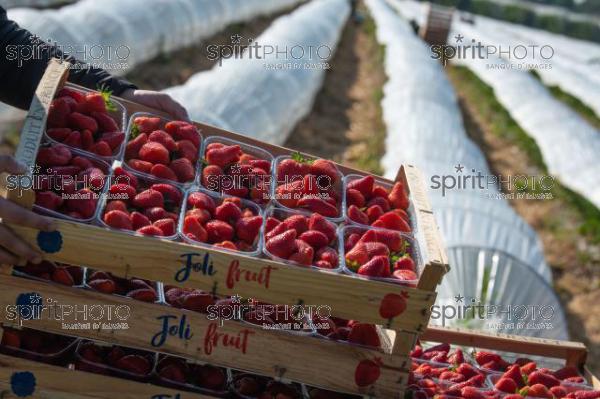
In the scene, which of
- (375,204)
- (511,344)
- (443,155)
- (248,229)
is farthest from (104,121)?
(443,155)

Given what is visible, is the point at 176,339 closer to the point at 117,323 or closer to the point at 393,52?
the point at 117,323

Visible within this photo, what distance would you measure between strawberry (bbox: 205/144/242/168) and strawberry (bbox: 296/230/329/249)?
517 millimetres

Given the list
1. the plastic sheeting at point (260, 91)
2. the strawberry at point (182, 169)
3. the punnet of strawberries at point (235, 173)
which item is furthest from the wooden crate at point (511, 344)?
the plastic sheeting at point (260, 91)

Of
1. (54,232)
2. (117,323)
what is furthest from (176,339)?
(54,232)

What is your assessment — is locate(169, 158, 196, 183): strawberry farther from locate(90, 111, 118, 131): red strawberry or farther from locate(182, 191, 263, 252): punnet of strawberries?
locate(90, 111, 118, 131): red strawberry

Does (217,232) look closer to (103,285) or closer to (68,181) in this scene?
(103,285)

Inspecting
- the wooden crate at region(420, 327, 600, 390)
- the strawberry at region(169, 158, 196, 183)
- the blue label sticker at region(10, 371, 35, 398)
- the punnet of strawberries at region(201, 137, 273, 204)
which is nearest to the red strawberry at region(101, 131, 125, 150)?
the strawberry at region(169, 158, 196, 183)

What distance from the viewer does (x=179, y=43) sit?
540 inches

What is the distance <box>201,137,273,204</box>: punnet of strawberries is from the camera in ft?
10.5

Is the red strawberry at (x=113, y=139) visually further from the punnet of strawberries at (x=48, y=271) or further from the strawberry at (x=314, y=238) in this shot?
the strawberry at (x=314, y=238)

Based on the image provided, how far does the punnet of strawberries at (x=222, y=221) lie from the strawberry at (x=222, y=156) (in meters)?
0.20

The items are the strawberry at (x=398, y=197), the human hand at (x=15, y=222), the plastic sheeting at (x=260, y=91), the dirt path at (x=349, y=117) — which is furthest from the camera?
the dirt path at (x=349, y=117)

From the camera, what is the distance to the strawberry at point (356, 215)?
3.24 meters

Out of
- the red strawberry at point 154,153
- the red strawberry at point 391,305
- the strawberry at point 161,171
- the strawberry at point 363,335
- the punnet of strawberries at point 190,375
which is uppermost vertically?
the red strawberry at point 154,153
